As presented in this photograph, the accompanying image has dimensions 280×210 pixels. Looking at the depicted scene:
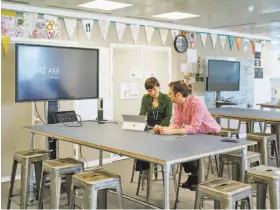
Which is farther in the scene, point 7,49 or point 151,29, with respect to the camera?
point 151,29

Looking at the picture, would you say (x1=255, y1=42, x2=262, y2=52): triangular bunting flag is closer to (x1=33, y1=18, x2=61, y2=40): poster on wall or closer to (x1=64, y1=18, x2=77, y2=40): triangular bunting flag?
(x1=64, y1=18, x2=77, y2=40): triangular bunting flag

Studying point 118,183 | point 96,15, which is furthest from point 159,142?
point 96,15

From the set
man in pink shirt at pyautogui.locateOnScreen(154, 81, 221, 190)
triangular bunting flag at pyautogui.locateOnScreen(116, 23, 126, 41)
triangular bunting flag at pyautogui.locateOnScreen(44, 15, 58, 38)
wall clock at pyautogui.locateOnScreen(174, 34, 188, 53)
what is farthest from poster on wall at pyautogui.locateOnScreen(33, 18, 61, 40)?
wall clock at pyautogui.locateOnScreen(174, 34, 188, 53)

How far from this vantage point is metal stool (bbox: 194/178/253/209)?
88.0 inches

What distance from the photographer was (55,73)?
399cm

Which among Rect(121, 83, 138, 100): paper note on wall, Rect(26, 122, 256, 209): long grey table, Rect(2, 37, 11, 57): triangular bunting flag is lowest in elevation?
Rect(26, 122, 256, 209): long grey table

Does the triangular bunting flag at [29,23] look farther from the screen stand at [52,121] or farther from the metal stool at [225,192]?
the metal stool at [225,192]

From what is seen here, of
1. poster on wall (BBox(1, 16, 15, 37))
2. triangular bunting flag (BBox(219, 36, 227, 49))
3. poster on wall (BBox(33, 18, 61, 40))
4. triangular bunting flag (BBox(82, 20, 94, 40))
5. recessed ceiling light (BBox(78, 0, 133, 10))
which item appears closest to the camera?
poster on wall (BBox(1, 16, 15, 37))

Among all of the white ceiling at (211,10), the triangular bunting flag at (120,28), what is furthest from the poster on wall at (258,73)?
the triangular bunting flag at (120,28)

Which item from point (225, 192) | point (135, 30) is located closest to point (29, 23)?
point (135, 30)

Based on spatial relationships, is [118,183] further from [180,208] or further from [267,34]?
[267,34]

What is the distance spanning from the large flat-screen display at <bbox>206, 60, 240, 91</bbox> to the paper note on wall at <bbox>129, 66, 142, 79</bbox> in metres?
1.75

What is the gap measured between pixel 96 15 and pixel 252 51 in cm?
469

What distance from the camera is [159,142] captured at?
2.75 m
